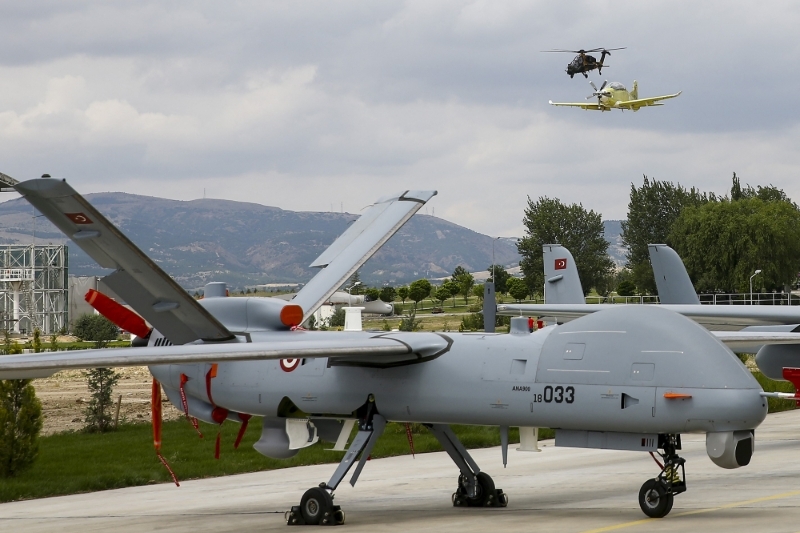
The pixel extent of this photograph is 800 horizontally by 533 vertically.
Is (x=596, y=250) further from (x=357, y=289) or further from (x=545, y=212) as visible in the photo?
(x=357, y=289)

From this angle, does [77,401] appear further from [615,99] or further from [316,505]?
[615,99]

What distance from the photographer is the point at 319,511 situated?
Result: 1147 centimetres

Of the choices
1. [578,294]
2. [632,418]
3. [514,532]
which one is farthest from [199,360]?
[578,294]

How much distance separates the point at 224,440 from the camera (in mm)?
21578

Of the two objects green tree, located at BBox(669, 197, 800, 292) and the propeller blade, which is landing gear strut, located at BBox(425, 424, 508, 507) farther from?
green tree, located at BBox(669, 197, 800, 292)

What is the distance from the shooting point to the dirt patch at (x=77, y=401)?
1051 inches

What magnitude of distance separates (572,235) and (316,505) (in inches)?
4209

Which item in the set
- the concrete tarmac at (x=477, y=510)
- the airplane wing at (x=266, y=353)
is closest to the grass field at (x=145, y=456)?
the concrete tarmac at (x=477, y=510)

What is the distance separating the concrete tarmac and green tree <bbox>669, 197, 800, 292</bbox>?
7210 cm

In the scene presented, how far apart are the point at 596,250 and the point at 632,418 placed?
350ft

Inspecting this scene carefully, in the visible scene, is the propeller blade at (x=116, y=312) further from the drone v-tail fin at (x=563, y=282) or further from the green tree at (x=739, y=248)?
the green tree at (x=739, y=248)

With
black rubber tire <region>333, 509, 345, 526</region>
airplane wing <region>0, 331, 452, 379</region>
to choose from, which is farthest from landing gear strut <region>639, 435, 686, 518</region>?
black rubber tire <region>333, 509, 345, 526</region>

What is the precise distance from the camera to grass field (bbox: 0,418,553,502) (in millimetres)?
16125

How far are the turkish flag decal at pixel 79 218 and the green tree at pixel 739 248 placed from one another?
272 feet
